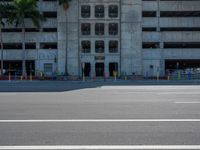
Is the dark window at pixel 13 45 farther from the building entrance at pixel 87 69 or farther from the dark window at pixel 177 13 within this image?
the dark window at pixel 177 13

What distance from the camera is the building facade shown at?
194ft

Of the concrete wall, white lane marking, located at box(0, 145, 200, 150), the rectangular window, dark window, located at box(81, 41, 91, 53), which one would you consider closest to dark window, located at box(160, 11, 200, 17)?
the concrete wall

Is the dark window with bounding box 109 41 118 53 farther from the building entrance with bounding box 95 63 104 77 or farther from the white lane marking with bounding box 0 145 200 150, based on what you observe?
the white lane marking with bounding box 0 145 200 150

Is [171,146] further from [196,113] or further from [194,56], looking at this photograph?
[194,56]

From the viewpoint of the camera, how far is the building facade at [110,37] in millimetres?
59156

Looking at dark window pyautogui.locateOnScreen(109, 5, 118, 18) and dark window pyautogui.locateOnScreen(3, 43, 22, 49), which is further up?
dark window pyautogui.locateOnScreen(109, 5, 118, 18)

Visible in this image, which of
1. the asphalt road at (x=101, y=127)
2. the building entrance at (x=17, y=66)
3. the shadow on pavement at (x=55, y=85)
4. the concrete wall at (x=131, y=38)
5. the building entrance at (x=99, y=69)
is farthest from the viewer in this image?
the building entrance at (x=17, y=66)

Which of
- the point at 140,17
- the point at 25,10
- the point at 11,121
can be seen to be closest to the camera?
the point at 11,121

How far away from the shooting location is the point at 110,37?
194ft

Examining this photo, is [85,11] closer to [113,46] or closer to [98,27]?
[98,27]

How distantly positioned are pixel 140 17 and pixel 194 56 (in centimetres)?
1073

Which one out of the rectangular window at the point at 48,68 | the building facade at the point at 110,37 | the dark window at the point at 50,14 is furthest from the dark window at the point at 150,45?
the rectangular window at the point at 48,68

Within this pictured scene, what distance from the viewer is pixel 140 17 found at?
194ft

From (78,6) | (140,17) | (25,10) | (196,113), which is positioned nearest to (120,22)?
(140,17)
